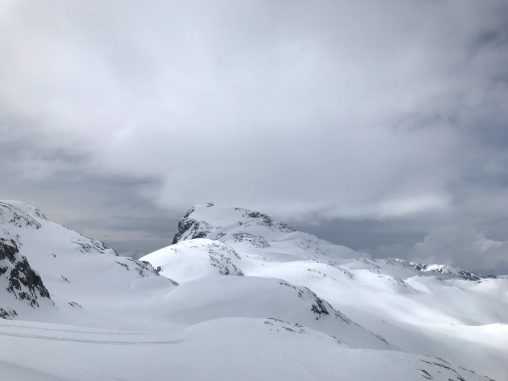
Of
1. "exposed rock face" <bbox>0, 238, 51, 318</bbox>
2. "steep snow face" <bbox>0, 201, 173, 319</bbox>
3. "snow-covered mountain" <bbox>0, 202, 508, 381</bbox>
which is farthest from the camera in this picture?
"steep snow face" <bbox>0, 201, 173, 319</bbox>

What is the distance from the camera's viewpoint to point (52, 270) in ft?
272

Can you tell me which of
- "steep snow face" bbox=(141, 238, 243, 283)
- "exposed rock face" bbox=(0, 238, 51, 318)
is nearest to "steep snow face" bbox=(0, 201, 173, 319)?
"exposed rock face" bbox=(0, 238, 51, 318)

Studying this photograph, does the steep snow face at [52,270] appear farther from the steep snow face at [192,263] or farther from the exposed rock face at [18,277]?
the steep snow face at [192,263]

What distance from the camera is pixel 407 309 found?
199875 mm

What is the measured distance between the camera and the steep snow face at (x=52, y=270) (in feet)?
146

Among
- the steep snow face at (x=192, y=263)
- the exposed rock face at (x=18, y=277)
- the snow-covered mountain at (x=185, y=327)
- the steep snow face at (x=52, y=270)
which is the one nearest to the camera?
the snow-covered mountain at (x=185, y=327)

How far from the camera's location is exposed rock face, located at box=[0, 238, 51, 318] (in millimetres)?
43631

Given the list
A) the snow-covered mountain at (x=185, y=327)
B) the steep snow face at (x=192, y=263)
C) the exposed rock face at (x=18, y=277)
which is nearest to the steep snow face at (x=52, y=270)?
the exposed rock face at (x=18, y=277)

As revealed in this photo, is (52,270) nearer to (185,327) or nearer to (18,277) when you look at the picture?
(18,277)

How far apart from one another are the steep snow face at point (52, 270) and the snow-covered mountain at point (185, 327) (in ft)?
0.80

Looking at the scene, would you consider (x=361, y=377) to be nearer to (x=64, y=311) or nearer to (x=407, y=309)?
(x=64, y=311)

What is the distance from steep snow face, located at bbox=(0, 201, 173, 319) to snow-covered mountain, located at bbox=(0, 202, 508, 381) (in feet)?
0.80

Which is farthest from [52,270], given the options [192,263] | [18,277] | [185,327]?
[192,263]

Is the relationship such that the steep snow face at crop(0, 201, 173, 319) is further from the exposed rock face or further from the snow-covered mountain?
the snow-covered mountain
